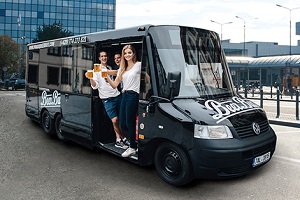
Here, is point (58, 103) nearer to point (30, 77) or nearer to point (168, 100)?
point (30, 77)

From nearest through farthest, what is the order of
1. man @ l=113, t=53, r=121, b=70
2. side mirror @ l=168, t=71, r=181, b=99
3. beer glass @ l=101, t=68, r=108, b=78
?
side mirror @ l=168, t=71, r=181, b=99, man @ l=113, t=53, r=121, b=70, beer glass @ l=101, t=68, r=108, b=78

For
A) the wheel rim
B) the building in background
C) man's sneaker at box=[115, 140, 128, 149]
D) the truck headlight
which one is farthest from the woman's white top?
the building in background

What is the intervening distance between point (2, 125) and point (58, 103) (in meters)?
3.50

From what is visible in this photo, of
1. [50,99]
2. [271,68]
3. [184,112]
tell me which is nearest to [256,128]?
[184,112]

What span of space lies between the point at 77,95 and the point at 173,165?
2.99 metres

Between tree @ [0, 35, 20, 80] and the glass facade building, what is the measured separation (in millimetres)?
25369

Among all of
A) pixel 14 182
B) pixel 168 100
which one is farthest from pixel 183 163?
pixel 14 182

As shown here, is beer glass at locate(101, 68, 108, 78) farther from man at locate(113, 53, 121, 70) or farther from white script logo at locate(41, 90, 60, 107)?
white script logo at locate(41, 90, 60, 107)

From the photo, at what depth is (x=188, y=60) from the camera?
203 inches

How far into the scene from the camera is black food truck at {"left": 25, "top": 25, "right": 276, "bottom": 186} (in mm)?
4531

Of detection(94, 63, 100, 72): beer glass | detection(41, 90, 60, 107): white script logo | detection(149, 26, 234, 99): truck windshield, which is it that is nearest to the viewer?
detection(149, 26, 234, 99): truck windshield

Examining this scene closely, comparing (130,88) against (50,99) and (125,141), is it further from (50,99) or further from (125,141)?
(50,99)

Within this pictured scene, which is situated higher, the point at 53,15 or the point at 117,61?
the point at 53,15

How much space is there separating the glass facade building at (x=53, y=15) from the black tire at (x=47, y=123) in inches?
2605
